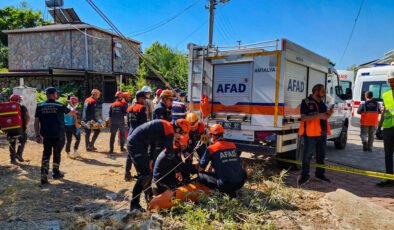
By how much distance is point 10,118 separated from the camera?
6973 mm

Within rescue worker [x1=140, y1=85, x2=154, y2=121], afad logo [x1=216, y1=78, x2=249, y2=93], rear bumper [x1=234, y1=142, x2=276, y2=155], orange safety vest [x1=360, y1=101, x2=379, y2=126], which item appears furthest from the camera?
orange safety vest [x1=360, y1=101, x2=379, y2=126]

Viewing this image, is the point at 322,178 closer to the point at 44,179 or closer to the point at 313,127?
the point at 313,127

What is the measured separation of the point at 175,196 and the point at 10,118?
4877 mm

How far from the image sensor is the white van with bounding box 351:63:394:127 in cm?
1291

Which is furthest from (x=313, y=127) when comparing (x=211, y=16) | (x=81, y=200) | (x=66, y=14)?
(x=66, y=14)

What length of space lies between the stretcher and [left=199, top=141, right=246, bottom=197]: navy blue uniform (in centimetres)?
33

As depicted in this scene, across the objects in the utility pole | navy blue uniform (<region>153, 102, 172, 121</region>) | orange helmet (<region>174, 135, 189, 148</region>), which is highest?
the utility pole

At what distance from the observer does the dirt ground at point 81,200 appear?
12.8 feet

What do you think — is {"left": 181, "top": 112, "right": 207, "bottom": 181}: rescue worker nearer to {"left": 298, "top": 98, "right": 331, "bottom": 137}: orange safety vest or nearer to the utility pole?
{"left": 298, "top": 98, "right": 331, "bottom": 137}: orange safety vest

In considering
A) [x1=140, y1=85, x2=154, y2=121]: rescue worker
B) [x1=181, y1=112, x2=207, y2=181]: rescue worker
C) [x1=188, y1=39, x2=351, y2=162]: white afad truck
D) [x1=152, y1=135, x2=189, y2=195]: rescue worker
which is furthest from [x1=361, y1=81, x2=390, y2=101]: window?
[x1=152, y1=135, x2=189, y2=195]: rescue worker

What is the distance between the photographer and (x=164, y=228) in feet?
12.4

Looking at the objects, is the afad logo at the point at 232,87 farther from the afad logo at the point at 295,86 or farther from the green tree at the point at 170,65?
the green tree at the point at 170,65

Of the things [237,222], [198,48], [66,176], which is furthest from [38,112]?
[237,222]

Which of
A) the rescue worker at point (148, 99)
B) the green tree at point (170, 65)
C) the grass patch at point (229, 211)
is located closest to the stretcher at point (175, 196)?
the grass patch at point (229, 211)
